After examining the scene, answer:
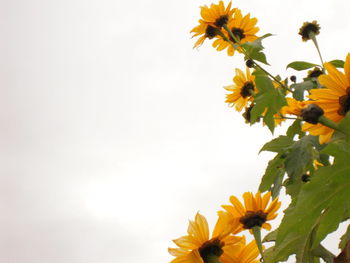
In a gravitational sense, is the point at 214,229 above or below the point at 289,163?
below

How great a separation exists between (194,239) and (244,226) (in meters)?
0.34

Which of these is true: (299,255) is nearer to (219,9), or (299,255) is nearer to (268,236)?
(268,236)

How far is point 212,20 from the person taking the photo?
3709 mm

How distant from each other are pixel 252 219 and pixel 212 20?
7.47 ft

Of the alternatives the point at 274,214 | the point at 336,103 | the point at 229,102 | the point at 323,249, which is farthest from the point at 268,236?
the point at 229,102

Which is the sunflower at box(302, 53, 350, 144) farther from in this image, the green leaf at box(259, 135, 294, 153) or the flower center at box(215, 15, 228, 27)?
Result: the flower center at box(215, 15, 228, 27)

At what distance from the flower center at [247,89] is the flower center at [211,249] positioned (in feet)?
8.05

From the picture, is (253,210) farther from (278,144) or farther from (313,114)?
(313,114)

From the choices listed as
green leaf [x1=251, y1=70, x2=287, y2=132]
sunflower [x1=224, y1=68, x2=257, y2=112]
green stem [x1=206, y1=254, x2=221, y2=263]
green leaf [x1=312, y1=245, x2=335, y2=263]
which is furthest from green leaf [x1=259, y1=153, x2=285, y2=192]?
sunflower [x1=224, y1=68, x2=257, y2=112]

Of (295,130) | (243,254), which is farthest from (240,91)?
(243,254)

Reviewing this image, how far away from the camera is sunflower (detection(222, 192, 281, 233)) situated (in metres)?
1.89

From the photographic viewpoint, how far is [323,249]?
171 centimetres

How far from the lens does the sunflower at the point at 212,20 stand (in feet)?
12.1

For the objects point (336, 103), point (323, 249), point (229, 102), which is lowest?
point (323, 249)
